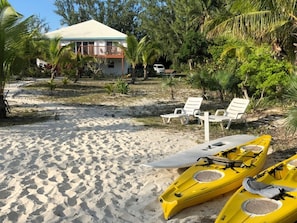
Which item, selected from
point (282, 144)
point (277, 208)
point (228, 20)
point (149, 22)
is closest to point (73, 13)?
point (149, 22)

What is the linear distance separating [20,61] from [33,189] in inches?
301

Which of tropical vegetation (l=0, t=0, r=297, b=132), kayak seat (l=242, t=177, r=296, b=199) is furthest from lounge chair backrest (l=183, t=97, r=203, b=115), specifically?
kayak seat (l=242, t=177, r=296, b=199)

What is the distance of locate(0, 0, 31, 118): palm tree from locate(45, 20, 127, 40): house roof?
2627 centimetres

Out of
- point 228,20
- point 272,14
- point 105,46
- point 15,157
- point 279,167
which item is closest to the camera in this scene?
point 279,167

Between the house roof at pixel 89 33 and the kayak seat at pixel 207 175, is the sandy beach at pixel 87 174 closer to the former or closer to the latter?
the kayak seat at pixel 207 175

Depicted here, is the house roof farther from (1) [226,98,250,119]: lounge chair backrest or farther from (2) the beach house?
(1) [226,98,250,119]: lounge chair backrest

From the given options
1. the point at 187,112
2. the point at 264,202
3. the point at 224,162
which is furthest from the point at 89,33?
the point at 264,202

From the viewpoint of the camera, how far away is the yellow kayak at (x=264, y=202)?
3.95 meters

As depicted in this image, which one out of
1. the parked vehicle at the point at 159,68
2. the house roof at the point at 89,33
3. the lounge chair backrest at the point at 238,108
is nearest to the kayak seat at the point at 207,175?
the lounge chair backrest at the point at 238,108

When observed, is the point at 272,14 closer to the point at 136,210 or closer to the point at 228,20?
the point at 228,20

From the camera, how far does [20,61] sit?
39.9 ft

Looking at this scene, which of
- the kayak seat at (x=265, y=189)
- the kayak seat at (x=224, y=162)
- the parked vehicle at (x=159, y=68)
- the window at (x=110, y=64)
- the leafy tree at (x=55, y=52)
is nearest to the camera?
the kayak seat at (x=265, y=189)

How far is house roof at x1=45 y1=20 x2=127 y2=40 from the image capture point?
126 ft

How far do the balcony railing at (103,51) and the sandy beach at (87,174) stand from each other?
26.5 meters
